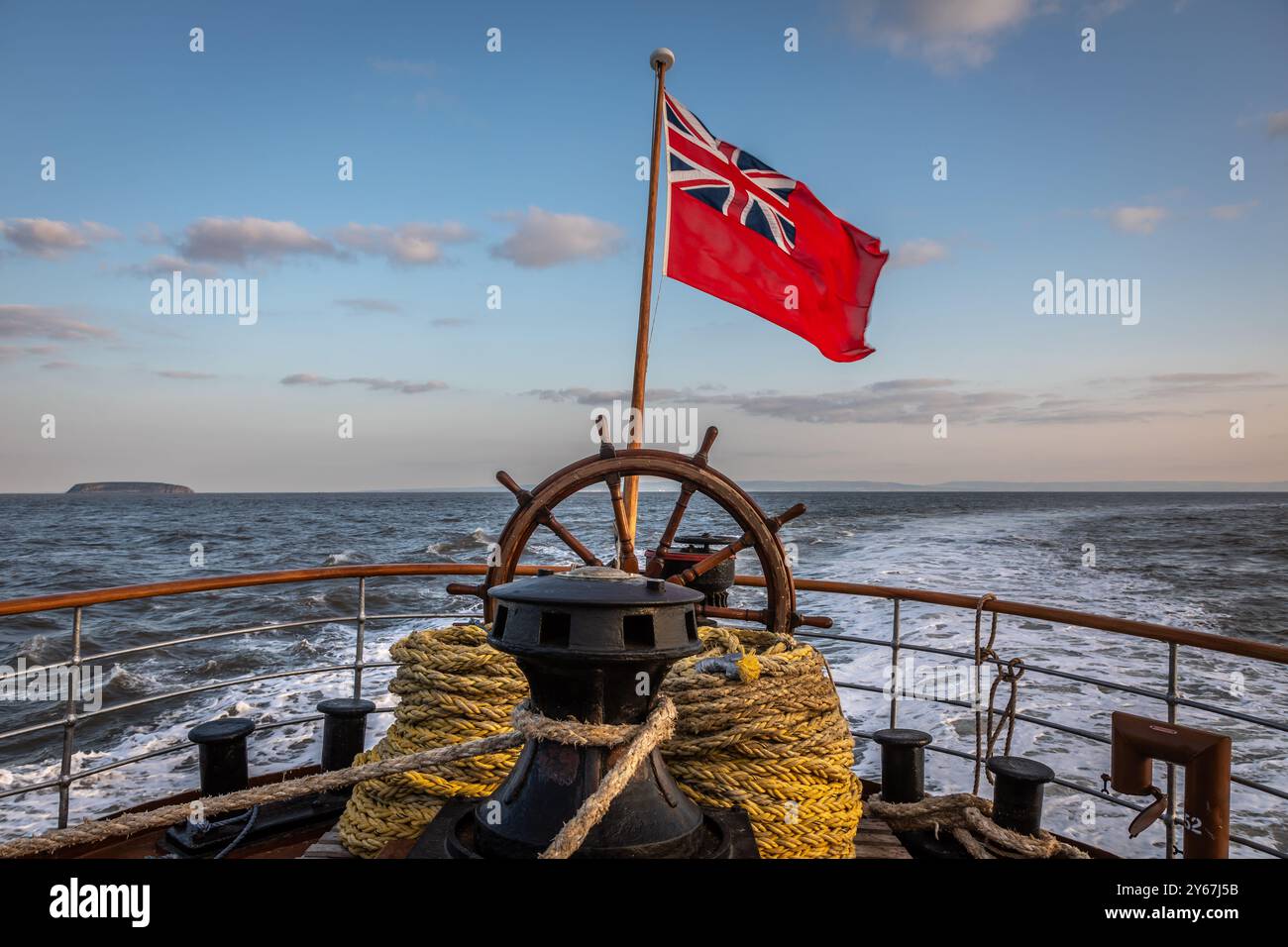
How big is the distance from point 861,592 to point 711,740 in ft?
4.99

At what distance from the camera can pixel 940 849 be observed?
193cm

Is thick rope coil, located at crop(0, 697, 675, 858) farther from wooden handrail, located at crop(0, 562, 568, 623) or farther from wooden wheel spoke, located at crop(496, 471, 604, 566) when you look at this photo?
wooden wheel spoke, located at crop(496, 471, 604, 566)

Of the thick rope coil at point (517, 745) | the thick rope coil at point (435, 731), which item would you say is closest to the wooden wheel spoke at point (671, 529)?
the thick rope coil at point (435, 731)

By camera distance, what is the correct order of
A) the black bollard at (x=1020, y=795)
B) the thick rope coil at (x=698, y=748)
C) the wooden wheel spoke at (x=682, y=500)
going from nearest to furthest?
1. the thick rope coil at (x=698, y=748)
2. the black bollard at (x=1020, y=795)
3. the wooden wheel spoke at (x=682, y=500)

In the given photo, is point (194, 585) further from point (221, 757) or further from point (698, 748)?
point (698, 748)

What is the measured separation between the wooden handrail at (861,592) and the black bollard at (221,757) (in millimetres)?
412

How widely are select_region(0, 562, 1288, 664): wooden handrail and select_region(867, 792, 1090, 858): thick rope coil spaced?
0.52 metres

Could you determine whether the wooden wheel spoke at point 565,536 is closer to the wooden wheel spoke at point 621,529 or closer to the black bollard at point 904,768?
the wooden wheel spoke at point 621,529

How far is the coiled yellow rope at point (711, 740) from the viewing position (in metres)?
1.41

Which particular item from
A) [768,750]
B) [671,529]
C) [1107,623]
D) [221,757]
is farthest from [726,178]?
[221,757]

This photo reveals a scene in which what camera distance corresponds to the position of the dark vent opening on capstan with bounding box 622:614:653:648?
3.04 ft

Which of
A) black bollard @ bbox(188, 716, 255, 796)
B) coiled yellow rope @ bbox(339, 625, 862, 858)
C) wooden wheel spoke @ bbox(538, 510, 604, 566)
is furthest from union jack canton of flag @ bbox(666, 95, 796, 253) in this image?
black bollard @ bbox(188, 716, 255, 796)

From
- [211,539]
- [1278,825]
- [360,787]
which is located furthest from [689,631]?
[211,539]

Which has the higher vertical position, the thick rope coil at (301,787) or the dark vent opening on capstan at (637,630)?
the dark vent opening on capstan at (637,630)
